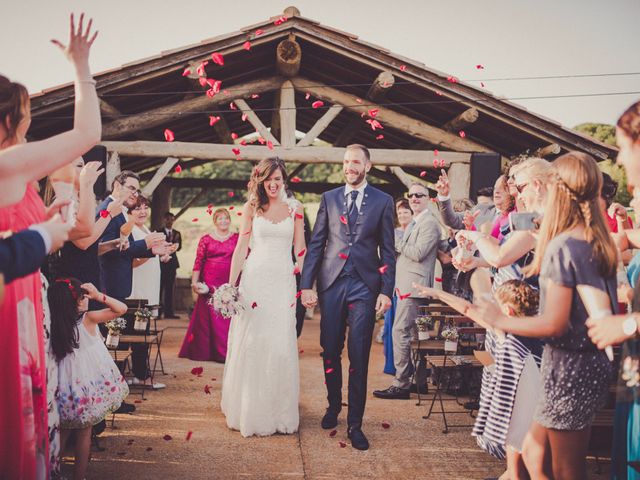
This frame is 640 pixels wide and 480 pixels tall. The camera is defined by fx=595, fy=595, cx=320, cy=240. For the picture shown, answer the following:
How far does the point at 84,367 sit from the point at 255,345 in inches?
62.7

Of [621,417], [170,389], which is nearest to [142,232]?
[170,389]

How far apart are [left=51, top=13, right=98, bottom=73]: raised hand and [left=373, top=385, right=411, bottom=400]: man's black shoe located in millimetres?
4656

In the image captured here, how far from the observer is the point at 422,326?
19.4 ft

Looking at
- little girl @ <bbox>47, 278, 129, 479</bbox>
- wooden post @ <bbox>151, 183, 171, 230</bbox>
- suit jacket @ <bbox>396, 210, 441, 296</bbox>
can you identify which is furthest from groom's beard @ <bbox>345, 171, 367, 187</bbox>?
wooden post @ <bbox>151, 183, 171, 230</bbox>

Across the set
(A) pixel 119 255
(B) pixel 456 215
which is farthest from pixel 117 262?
(B) pixel 456 215

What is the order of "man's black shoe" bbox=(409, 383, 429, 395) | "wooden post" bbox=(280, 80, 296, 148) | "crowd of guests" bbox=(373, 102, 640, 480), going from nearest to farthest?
"crowd of guests" bbox=(373, 102, 640, 480) < "man's black shoe" bbox=(409, 383, 429, 395) < "wooden post" bbox=(280, 80, 296, 148)

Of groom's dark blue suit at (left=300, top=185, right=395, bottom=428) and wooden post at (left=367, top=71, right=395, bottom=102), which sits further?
wooden post at (left=367, top=71, right=395, bottom=102)

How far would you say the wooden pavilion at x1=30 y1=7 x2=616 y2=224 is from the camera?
9.03 meters

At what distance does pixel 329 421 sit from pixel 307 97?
6312 millimetres

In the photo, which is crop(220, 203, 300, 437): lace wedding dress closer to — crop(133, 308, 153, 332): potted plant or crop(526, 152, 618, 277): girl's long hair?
crop(133, 308, 153, 332): potted plant

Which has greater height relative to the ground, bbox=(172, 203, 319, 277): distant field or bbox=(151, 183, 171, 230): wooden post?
bbox=(151, 183, 171, 230): wooden post

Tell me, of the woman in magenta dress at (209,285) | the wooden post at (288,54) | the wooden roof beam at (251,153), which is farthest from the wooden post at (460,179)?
the woman in magenta dress at (209,285)

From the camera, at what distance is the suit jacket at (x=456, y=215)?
541 centimetres

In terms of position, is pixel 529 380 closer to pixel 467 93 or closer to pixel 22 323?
pixel 22 323
